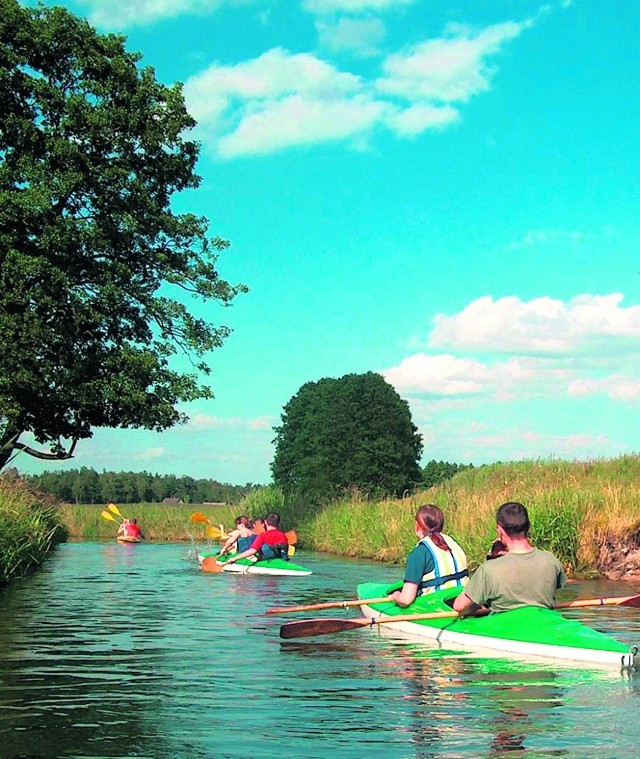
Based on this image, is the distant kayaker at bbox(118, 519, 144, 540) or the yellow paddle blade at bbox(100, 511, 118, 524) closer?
the distant kayaker at bbox(118, 519, 144, 540)

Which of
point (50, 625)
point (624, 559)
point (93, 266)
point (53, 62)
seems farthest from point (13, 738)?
point (53, 62)

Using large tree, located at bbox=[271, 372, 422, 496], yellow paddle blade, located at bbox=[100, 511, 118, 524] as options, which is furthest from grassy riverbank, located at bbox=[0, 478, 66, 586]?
large tree, located at bbox=[271, 372, 422, 496]

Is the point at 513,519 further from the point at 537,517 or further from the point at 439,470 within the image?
the point at 439,470

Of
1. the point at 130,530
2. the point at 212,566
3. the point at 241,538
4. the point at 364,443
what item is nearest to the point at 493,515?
the point at 241,538

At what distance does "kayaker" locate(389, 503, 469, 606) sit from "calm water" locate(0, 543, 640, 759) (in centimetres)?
62

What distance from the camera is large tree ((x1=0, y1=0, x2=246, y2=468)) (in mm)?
22812

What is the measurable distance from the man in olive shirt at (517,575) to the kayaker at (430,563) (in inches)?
54.8

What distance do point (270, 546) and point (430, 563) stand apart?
37.5ft

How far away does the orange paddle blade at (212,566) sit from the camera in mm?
22562

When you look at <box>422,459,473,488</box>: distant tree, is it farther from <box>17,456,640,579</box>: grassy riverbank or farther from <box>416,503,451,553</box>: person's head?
<box>416,503,451,553</box>: person's head

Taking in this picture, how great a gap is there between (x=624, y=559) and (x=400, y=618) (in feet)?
35.7

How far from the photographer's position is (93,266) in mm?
24766

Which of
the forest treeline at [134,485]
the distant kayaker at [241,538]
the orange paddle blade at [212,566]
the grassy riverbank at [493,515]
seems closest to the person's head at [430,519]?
the grassy riverbank at [493,515]

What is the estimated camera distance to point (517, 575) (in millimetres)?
8812
